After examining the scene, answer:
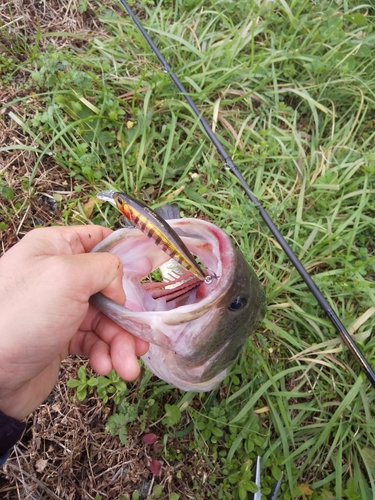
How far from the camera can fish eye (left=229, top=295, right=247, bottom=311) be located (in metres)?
1.96

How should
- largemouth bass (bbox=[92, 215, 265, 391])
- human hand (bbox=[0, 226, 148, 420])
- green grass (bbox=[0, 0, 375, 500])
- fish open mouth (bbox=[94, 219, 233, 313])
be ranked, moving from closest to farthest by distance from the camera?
1. human hand (bbox=[0, 226, 148, 420])
2. largemouth bass (bbox=[92, 215, 265, 391])
3. fish open mouth (bbox=[94, 219, 233, 313])
4. green grass (bbox=[0, 0, 375, 500])

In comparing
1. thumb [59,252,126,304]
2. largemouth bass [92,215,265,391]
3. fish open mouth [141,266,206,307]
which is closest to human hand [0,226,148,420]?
thumb [59,252,126,304]

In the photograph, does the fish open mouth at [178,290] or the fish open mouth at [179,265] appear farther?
the fish open mouth at [178,290]

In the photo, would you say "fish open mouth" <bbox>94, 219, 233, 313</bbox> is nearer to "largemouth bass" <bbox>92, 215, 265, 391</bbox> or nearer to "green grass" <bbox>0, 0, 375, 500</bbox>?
"largemouth bass" <bbox>92, 215, 265, 391</bbox>

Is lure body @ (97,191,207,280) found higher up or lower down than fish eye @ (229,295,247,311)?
higher up

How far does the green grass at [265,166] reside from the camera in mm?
2920

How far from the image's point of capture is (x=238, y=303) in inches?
78.2

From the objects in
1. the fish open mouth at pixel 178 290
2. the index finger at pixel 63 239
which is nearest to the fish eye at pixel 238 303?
the fish open mouth at pixel 178 290

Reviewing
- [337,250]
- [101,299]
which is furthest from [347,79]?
[101,299]

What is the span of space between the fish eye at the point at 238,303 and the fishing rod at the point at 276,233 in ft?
3.81

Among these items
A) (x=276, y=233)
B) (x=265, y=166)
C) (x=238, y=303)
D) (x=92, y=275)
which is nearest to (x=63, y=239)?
(x=92, y=275)

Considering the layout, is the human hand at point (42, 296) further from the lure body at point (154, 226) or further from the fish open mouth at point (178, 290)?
the fish open mouth at point (178, 290)

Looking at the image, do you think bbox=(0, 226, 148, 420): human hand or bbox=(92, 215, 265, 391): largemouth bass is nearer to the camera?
bbox=(0, 226, 148, 420): human hand

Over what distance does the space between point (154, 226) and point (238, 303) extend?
612 millimetres
